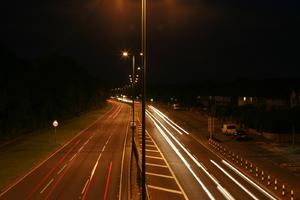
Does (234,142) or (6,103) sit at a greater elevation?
(6,103)

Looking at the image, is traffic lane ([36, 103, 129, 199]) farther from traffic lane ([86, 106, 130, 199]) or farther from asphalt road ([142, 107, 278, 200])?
asphalt road ([142, 107, 278, 200])

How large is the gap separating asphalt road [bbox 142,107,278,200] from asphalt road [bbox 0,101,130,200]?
2.35 metres

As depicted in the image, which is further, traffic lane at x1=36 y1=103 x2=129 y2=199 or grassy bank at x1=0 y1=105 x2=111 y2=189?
grassy bank at x1=0 y1=105 x2=111 y2=189

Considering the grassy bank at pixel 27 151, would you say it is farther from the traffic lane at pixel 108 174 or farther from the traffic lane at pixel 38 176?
the traffic lane at pixel 108 174

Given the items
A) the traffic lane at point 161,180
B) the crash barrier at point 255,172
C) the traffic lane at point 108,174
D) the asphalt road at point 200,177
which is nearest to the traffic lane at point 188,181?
the asphalt road at point 200,177

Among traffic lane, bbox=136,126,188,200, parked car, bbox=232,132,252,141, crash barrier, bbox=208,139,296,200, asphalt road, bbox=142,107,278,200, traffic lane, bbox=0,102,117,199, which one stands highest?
parked car, bbox=232,132,252,141

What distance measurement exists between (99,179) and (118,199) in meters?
6.35

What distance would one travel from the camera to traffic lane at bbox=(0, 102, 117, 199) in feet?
89.5

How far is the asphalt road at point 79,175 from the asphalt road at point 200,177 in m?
2.35

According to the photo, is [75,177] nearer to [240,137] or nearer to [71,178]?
[71,178]

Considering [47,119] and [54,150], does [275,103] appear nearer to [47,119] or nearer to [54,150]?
[47,119]

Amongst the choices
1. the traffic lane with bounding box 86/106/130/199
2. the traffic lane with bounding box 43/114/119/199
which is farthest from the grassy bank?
the traffic lane with bounding box 86/106/130/199

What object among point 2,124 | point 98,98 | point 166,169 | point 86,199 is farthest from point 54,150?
point 98,98

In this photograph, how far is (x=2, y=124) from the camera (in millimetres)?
53625
